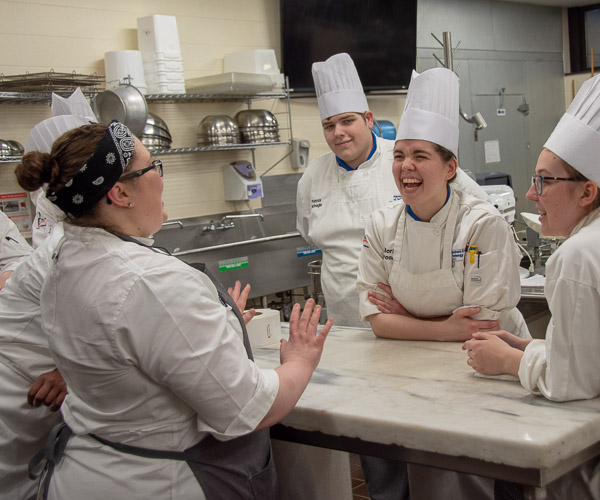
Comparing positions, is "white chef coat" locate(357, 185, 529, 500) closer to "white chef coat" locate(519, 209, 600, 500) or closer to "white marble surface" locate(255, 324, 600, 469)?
"white marble surface" locate(255, 324, 600, 469)

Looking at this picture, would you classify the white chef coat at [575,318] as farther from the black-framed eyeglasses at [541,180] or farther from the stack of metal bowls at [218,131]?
the stack of metal bowls at [218,131]

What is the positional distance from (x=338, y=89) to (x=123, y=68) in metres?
1.67

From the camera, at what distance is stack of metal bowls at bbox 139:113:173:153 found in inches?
169

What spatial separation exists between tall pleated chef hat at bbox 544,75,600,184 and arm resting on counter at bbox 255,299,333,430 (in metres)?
0.63

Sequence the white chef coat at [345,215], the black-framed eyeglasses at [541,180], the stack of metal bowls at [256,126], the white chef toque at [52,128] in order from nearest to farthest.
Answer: the black-framed eyeglasses at [541,180], the white chef toque at [52,128], the white chef coat at [345,215], the stack of metal bowls at [256,126]

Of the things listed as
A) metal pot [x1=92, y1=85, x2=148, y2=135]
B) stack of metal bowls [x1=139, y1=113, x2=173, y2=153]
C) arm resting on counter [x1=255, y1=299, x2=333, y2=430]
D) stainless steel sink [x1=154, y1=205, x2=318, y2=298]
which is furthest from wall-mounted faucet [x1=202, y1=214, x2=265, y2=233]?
arm resting on counter [x1=255, y1=299, x2=333, y2=430]

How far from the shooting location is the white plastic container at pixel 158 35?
446 cm

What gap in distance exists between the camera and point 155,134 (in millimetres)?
4352

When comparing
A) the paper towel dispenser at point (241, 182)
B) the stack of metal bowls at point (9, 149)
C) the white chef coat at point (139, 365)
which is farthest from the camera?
the paper towel dispenser at point (241, 182)

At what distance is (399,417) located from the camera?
153 centimetres

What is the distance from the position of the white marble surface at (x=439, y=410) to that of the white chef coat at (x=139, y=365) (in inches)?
9.6

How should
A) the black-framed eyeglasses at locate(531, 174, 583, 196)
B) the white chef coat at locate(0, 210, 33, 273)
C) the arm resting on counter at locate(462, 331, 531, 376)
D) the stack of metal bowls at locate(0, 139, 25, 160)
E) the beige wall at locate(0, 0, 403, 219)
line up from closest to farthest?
the black-framed eyeglasses at locate(531, 174, 583, 196)
the arm resting on counter at locate(462, 331, 531, 376)
the white chef coat at locate(0, 210, 33, 273)
the stack of metal bowls at locate(0, 139, 25, 160)
the beige wall at locate(0, 0, 403, 219)

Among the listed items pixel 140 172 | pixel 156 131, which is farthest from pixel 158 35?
pixel 140 172

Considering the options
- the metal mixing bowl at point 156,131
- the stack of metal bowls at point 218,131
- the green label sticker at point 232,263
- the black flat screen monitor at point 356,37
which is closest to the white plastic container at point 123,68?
the metal mixing bowl at point 156,131
